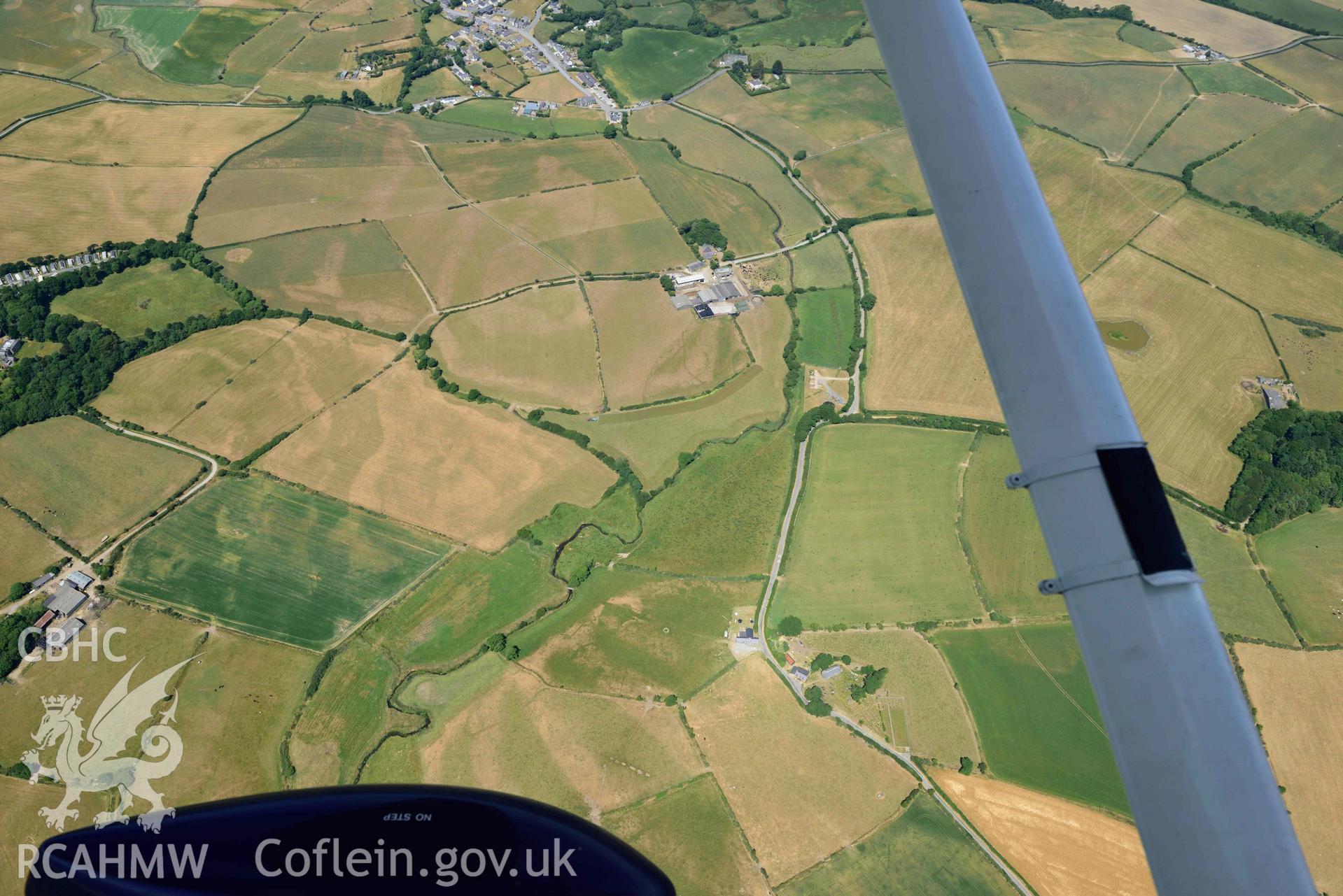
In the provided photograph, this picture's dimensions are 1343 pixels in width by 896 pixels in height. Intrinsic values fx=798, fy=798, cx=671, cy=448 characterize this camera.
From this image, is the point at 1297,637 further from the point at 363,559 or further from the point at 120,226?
the point at 120,226

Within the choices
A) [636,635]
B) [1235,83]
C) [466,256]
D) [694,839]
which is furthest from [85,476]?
[1235,83]

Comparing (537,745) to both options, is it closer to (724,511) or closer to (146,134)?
(724,511)

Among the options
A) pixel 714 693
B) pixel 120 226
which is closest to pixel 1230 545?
pixel 714 693

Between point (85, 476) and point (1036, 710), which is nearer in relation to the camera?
point (1036, 710)

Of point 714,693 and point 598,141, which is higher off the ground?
point 598,141

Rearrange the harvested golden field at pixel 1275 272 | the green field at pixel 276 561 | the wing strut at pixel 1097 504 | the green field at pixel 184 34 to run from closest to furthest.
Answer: the wing strut at pixel 1097 504
the green field at pixel 276 561
the harvested golden field at pixel 1275 272
the green field at pixel 184 34

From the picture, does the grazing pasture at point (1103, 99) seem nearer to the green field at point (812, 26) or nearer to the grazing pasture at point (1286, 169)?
the grazing pasture at point (1286, 169)

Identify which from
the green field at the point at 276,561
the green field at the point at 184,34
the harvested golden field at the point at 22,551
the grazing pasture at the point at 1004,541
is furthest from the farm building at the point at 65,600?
the green field at the point at 184,34
